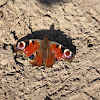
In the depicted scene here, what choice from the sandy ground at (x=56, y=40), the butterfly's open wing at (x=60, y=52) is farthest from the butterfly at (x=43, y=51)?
the sandy ground at (x=56, y=40)

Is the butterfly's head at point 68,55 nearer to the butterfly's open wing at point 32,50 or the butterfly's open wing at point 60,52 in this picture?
the butterfly's open wing at point 60,52

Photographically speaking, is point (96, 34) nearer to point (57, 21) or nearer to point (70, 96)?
point (57, 21)

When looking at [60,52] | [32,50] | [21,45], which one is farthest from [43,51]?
[21,45]

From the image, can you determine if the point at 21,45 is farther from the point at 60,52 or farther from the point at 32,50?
the point at 60,52

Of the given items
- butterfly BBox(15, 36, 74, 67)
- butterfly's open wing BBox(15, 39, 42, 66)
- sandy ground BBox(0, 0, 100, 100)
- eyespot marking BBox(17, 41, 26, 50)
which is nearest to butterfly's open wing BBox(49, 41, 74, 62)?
butterfly BBox(15, 36, 74, 67)

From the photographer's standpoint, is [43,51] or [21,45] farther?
[43,51]
